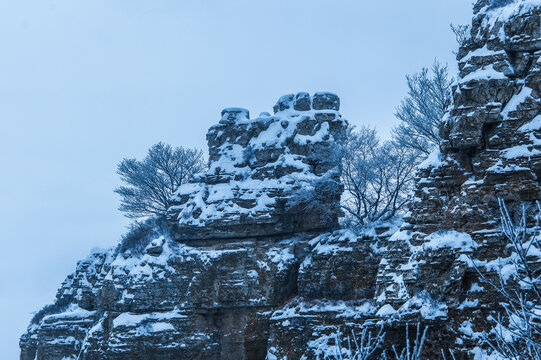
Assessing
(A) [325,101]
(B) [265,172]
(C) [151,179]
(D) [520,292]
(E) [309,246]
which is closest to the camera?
(D) [520,292]

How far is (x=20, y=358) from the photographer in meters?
37.5

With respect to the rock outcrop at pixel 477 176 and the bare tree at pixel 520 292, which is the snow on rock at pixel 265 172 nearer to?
the rock outcrop at pixel 477 176

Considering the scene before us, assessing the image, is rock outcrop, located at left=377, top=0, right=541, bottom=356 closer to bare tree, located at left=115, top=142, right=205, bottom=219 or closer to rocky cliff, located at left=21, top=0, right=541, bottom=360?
rocky cliff, located at left=21, top=0, right=541, bottom=360

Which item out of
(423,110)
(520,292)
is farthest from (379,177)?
(520,292)

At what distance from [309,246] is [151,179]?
16.1 metres

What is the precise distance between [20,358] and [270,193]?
58.4 ft

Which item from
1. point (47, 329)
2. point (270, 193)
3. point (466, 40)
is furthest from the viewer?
point (47, 329)

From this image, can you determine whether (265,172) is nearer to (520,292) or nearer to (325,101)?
(325,101)

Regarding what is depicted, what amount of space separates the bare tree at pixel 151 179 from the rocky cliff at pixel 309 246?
6.27 metres

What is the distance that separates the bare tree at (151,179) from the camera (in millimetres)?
41281

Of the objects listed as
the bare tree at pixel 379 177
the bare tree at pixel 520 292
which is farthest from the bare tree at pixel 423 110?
the bare tree at pixel 520 292

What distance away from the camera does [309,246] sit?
27688 millimetres

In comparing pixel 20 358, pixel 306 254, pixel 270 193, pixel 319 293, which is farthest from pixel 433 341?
pixel 20 358

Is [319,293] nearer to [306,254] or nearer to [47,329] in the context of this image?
[306,254]
